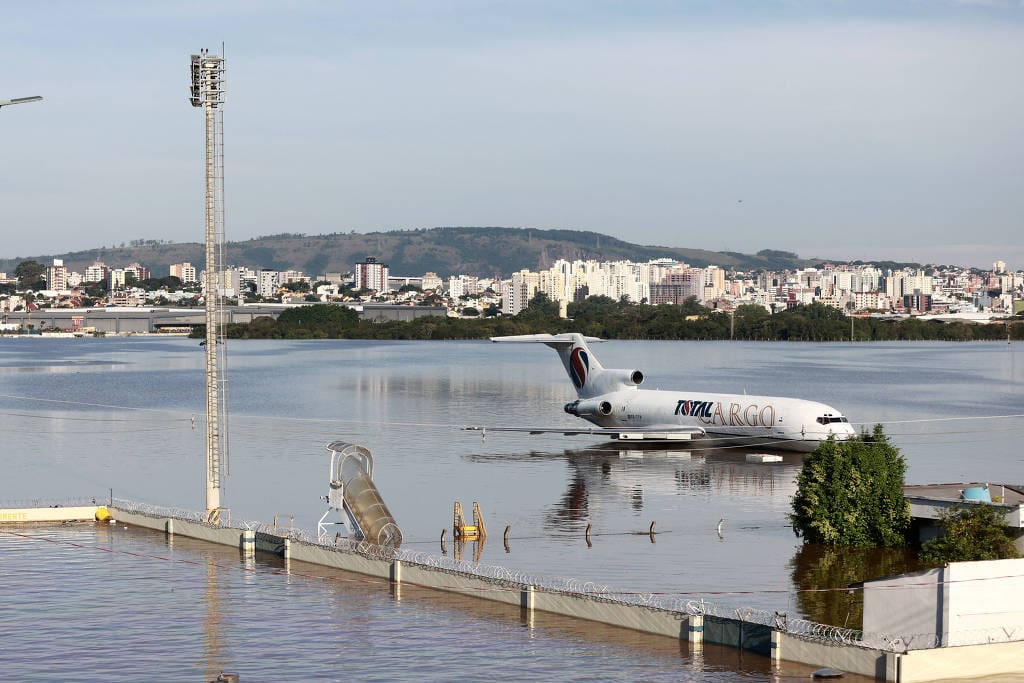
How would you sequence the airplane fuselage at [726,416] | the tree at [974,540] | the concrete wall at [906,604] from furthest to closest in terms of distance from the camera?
1. the airplane fuselage at [726,416]
2. the tree at [974,540]
3. the concrete wall at [906,604]

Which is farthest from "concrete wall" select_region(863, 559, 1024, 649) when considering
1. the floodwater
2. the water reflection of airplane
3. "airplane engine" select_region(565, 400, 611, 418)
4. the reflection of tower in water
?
"airplane engine" select_region(565, 400, 611, 418)

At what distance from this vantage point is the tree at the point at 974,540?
1881 inches

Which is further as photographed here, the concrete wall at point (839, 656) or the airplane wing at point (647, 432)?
the airplane wing at point (647, 432)

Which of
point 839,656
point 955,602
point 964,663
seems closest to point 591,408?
point 839,656

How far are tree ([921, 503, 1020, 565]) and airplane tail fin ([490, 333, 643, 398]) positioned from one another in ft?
172

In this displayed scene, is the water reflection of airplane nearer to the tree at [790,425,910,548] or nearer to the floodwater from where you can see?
the floodwater

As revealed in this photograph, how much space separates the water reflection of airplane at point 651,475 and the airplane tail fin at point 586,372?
5.07 meters

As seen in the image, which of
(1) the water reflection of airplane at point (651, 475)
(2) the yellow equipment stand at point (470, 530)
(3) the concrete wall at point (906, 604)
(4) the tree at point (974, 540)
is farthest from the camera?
(1) the water reflection of airplane at point (651, 475)

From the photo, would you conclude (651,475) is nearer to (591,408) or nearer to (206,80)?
(591,408)

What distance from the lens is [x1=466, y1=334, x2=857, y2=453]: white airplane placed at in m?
90.8

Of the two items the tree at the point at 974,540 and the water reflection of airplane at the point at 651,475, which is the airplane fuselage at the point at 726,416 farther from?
the tree at the point at 974,540

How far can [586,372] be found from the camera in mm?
106312

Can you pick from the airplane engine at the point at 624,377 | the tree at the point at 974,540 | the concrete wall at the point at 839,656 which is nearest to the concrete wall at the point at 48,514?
the concrete wall at the point at 839,656

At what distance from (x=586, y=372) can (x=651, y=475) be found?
17.8 metres
